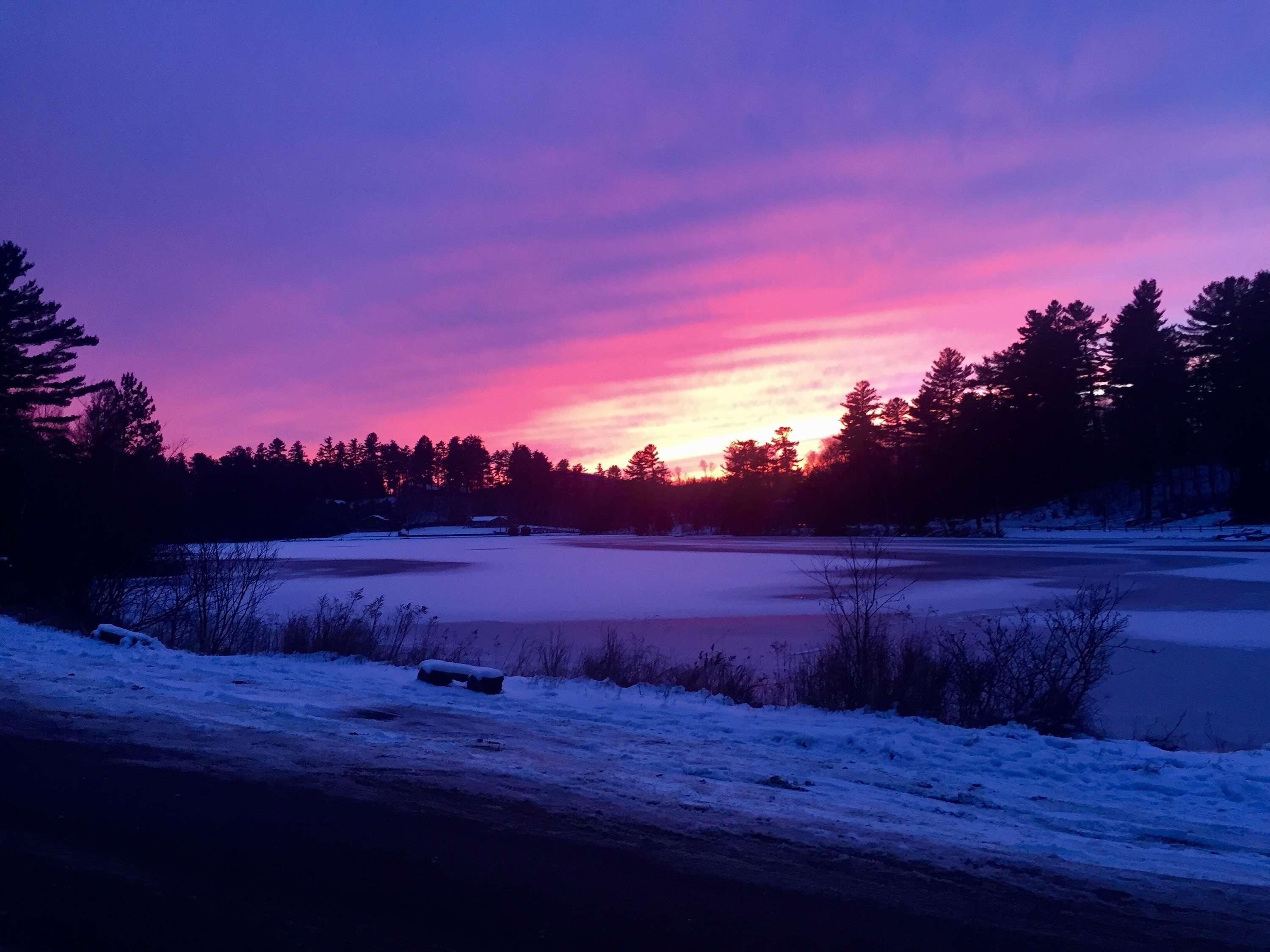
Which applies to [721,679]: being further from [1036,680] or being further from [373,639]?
[373,639]

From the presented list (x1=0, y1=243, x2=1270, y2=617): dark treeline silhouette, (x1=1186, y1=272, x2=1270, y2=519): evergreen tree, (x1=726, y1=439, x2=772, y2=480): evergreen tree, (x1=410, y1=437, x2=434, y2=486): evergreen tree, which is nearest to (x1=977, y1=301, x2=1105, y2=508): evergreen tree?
(x1=0, y1=243, x2=1270, y2=617): dark treeline silhouette

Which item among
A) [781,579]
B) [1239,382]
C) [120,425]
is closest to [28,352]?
[120,425]

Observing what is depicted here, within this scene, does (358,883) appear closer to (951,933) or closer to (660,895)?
(660,895)

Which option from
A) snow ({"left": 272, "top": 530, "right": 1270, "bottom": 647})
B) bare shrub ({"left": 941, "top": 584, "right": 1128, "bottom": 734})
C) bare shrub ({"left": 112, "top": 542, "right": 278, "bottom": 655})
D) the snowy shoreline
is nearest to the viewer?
the snowy shoreline

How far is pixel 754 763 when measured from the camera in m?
7.17

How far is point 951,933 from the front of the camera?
4012 mm

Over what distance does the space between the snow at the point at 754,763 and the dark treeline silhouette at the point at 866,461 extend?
13299 mm

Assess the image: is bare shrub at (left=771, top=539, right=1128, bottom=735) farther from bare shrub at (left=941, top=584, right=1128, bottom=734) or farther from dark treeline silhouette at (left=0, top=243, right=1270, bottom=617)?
dark treeline silhouette at (left=0, top=243, right=1270, bottom=617)

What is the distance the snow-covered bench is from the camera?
10.2 m

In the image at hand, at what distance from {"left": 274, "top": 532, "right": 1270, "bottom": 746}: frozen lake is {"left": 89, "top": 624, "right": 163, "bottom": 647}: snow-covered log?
5352 mm

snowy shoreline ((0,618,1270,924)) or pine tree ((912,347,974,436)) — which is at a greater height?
pine tree ((912,347,974,436))

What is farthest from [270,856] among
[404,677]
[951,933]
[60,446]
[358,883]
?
[60,446]

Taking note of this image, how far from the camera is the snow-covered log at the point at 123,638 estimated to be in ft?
41.7

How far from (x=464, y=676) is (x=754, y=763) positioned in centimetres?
451
